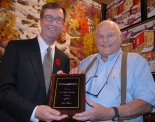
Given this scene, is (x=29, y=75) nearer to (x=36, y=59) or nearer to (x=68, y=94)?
(x=36, y=59)

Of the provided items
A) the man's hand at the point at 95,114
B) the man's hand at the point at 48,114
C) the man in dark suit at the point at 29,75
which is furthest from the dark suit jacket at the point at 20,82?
the man's hand at the point at 95,114

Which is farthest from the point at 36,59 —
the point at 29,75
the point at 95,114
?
the point at 95,114

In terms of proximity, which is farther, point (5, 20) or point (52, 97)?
point (5, 20)

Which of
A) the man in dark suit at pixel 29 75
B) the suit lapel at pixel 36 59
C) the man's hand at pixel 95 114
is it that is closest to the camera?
the man's hand at pixel 95 114

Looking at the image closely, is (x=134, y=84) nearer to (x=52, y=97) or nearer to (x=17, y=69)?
(x=52, y=97)

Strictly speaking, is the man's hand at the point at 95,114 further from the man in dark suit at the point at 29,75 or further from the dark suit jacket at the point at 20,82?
the dark suit jacket at the point at 20,82

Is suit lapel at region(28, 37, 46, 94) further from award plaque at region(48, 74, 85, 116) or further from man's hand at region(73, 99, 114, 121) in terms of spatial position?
man's hand at region(73, 99, 114, 121)

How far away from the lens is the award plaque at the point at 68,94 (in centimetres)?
118

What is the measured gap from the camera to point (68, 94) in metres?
1.27

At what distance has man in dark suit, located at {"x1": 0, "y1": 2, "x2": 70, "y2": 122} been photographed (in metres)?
1.30

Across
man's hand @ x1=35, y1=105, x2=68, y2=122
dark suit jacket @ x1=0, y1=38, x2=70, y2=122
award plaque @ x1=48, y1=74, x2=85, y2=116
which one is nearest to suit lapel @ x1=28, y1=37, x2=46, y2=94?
dark suit jacket @ x1=0, y1=38, x2=70, y2=122

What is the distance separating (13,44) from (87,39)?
1.43 meters

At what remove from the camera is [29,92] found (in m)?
1.47

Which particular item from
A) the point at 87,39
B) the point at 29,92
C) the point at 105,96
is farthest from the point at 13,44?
the point at 87,39
